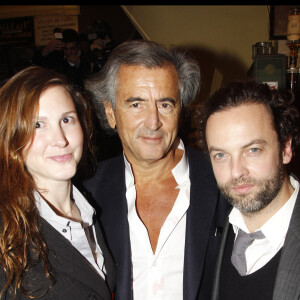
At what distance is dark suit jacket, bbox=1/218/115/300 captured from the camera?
1235 millimetres

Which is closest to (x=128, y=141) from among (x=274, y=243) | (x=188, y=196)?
(x=188, y=196)

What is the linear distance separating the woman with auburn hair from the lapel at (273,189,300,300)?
0.72 m

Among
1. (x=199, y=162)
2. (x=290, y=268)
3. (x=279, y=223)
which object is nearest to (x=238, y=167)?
(x=279, y=223)

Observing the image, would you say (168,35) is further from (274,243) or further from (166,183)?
(274,243)

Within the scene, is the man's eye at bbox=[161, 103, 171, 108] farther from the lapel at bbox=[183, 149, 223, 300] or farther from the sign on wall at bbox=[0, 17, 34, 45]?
the sign on wall at bbox=[0, 17, 34, 45]

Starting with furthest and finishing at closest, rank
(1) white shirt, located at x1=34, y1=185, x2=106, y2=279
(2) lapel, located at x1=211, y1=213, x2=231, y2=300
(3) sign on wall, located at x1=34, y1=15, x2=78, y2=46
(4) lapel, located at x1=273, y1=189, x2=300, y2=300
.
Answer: (3) sign on wall, located at x1=34, y1=15, x2=78, y2=46 → (2) lapel, located at x1=211, y1=213, x2=231, y2=300 → (1) white shirt, located at x1=34, y1=185, x2=106, y2=279 → (4) lapel, located at x1=273, y1=189, x2=300, y2=300

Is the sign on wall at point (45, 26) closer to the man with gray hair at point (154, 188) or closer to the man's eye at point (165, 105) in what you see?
the man with gray hair at point (154, 188)

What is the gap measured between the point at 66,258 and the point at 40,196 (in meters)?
0.29

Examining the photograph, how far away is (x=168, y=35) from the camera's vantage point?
3793 millimetres

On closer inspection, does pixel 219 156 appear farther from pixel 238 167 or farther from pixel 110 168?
pixel 110 168

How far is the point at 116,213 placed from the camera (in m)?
1.81

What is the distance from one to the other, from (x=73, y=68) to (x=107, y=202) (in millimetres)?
2209

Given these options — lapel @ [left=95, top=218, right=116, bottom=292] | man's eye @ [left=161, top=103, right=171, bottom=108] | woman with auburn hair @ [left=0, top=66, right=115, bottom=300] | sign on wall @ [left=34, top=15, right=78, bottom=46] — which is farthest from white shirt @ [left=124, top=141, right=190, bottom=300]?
sign on wall @ [left=34, top=15, right=78, bottom=46]

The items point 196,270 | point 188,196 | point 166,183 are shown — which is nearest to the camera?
point 196,270
